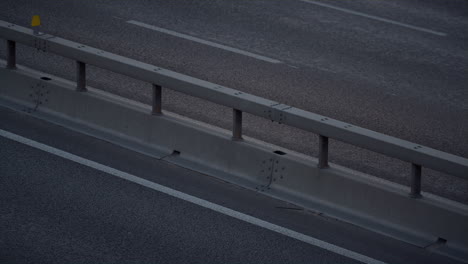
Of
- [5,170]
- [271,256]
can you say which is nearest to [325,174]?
[271,256]

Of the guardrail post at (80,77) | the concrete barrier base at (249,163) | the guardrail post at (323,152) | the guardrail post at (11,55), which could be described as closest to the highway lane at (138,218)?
the concrete barrier base at (249,163)

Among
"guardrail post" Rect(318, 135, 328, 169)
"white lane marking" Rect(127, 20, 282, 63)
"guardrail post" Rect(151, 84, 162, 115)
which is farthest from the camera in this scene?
"white lane marking" Rect(127, 20, 282, 63)

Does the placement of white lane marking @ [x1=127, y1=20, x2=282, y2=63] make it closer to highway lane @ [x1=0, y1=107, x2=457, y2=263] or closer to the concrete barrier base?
the concrete barrier base

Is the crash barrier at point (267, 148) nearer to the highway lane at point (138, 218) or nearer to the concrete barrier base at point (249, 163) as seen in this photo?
the concrete barrier base at point (249, 163)

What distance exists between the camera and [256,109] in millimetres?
8961

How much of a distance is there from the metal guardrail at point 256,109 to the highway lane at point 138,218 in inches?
23.5

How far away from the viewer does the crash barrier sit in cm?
812

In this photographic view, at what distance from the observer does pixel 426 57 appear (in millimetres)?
14719

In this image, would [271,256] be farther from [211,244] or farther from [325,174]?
[325,174]

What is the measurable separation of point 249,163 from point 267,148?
0.23 m

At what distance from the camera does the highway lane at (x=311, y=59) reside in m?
11.8

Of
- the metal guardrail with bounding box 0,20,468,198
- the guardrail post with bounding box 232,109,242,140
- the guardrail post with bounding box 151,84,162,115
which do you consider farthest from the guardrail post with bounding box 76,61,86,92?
the guardrail post with bounding box 232,109,242,140

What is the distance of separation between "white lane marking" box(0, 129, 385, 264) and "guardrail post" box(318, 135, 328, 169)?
72 cm

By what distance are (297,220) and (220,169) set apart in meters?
1.20
